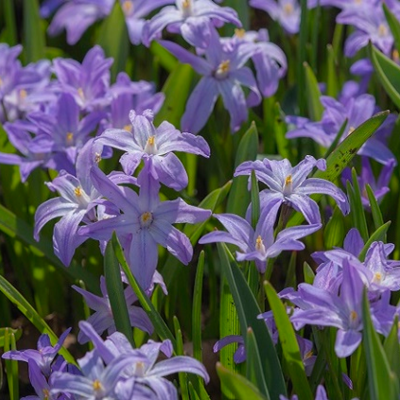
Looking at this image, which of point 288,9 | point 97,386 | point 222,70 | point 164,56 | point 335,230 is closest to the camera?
point 97,386

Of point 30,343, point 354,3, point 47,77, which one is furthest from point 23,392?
point 354,3

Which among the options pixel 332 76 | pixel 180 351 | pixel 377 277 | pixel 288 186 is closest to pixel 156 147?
pixel 288 186

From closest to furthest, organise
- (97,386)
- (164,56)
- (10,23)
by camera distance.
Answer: (97,386) → (164,56) → (10,23)

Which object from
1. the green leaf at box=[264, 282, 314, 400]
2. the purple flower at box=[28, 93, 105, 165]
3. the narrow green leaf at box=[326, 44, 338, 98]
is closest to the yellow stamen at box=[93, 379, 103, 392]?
the green leaf at box=[264, 282, 314, 400]

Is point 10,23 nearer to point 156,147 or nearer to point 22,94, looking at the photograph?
point 22,94

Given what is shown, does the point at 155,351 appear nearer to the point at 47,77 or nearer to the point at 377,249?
the point at 377,249

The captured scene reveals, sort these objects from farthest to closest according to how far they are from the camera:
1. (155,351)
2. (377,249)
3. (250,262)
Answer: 1. (250,262)
2. (377,249)
3. (155,351)

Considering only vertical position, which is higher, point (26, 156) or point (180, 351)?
Result: point (26, 156)
